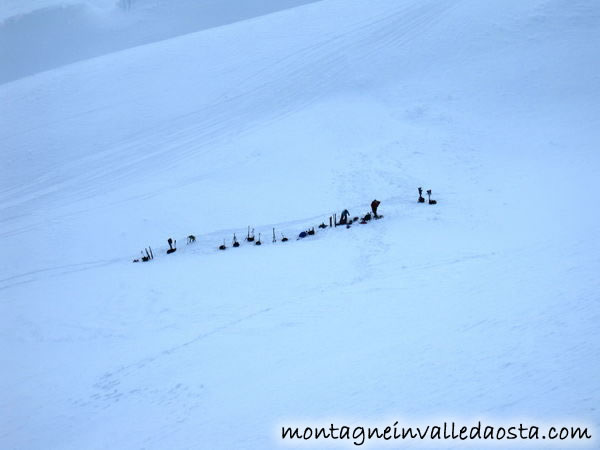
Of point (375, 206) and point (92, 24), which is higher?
point (92, 24)

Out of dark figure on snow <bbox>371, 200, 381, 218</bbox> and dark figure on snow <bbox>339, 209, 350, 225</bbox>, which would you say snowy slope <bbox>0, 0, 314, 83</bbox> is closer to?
dark figure on snow <bbox>371, 200, 381, 218</bbox>

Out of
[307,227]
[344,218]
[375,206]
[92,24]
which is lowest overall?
[307,227]

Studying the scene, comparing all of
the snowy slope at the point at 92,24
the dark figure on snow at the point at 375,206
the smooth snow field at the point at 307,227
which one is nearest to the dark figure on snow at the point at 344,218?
the smooth snow field at the point at 307,227

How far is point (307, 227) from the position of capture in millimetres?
16312

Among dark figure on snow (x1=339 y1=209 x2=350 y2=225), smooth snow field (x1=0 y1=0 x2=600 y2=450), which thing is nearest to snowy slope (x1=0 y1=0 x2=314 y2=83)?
smooth snow field (x1=0 y1=0 x2=600 y2=450)

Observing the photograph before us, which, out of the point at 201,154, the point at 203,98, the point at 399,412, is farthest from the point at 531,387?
the point at 203,98

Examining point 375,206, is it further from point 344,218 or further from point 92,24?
point 92,24

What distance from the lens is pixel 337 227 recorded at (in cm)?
1598

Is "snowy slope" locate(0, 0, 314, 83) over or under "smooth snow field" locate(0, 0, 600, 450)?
over

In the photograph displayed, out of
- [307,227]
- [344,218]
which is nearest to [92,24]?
[307,227]

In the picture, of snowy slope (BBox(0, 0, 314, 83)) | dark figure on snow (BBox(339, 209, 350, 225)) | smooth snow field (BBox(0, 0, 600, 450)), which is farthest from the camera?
snowy slope (BBox(0, 0, 314, 83))

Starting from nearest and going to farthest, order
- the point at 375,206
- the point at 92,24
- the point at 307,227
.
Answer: the point at 375,206, the point at 307,227, the point at 92,24

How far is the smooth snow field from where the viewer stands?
29.9 ft

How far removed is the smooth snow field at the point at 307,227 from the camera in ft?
29.9
